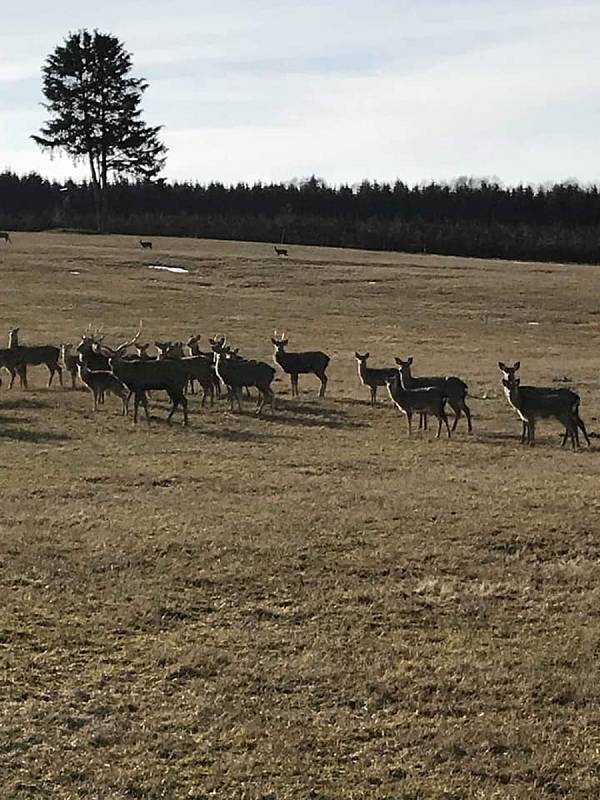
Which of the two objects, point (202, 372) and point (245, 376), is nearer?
point (245, 376)

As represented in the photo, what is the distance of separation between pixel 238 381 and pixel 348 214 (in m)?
76.8

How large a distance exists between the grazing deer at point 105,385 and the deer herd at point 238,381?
0.06ft

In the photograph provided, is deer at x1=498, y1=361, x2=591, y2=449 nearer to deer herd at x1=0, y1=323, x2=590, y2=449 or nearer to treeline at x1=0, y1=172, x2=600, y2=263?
deer herd at x1=0, y1=323, x2=590, y2=449

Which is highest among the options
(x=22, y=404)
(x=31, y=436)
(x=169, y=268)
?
(x=169, y=268)

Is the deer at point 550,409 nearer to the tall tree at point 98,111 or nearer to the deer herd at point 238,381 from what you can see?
the deer herd at point 238,381

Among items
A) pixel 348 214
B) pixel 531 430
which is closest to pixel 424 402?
pixel 531 430

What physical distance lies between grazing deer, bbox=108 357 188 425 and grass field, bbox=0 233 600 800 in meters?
0.51

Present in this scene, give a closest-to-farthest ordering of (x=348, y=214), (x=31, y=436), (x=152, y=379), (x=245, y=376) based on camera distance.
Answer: (x=31, y=436)
(x=152, y=379)
(x=245, y=376)
(x=348, y=214)

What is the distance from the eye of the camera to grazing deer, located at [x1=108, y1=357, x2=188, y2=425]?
21312mm

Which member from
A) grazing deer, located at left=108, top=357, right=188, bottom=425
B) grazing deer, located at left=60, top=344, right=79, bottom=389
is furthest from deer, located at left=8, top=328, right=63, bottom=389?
grazing deer, located at left=108, top=357, right=188, bottom=425

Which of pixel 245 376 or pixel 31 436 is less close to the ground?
pixel 245 376

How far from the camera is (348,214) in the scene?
98000mm

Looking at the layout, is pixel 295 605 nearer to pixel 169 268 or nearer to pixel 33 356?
pixel 33 356

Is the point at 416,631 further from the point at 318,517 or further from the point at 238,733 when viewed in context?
the point at 318,517
